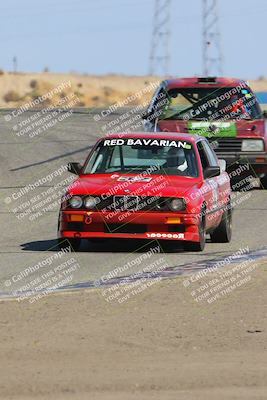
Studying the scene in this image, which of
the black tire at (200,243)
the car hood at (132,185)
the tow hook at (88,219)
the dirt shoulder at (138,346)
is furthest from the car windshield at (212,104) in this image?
the dirt shoulder at (138,346)

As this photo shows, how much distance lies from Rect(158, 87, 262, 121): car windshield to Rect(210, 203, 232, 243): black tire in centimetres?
596

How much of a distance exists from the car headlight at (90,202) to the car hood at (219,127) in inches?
282

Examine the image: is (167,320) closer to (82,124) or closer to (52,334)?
(52,334)

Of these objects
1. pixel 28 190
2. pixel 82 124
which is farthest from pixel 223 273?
pixel 82 124

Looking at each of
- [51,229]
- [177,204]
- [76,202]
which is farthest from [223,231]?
[51,229]

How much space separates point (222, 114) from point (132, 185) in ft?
25.7

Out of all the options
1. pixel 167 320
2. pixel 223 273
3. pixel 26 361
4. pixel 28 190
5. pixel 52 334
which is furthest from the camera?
pixel 28 190

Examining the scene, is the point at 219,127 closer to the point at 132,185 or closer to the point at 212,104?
the point at 212,104

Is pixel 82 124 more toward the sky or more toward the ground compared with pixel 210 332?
more toward the ground

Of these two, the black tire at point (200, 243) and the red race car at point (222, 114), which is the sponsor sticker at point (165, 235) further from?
the red race car at point (222, 114)

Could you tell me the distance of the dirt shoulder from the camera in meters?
7.01

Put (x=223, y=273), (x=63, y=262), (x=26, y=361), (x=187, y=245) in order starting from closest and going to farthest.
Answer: (x=26, y=361)
(x=223, y=273)
(x=63, y=262)
(x=187, y=245)

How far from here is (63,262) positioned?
12578mm

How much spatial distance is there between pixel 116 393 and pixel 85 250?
6914mm
